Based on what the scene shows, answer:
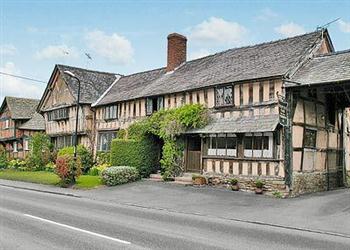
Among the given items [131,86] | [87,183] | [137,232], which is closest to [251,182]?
[87,183]

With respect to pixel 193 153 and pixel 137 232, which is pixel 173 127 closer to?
pixel 193 153

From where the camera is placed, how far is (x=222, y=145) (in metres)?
21.5

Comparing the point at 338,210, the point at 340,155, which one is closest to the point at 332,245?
the point at 338,210

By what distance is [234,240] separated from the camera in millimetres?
9266

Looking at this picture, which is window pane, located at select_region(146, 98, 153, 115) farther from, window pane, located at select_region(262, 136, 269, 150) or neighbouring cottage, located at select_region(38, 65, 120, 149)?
window pane, located at select_region(262, 136, 269, 150)

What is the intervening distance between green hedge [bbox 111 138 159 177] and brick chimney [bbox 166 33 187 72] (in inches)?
273

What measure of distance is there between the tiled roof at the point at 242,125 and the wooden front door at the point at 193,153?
133cm

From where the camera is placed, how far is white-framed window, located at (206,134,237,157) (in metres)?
20.9

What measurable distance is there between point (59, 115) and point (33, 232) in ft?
95.5

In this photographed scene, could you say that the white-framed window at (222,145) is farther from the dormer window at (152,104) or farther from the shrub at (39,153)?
the shrub at (39,153)

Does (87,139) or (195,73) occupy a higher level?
(195,73)

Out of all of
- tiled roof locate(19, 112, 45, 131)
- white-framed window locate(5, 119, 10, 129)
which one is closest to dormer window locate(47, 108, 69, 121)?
tiled roof locate(19, 112, 45, 131)

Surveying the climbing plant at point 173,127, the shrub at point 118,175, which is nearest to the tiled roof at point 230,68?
the climbing plant at point 173,127

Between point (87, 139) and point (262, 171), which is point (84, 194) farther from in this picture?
point (87, 139)
